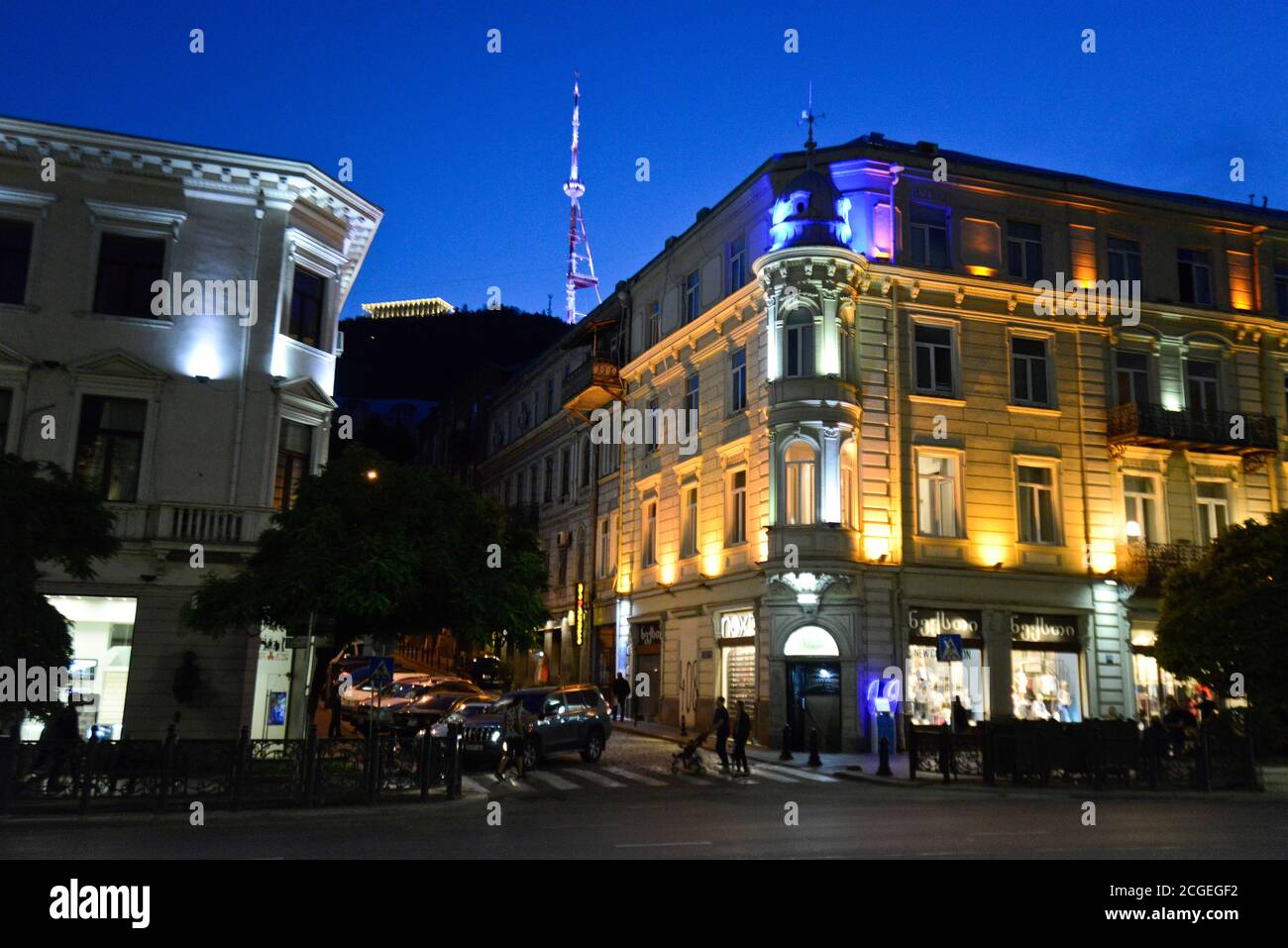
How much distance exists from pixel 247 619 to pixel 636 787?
26.4ft

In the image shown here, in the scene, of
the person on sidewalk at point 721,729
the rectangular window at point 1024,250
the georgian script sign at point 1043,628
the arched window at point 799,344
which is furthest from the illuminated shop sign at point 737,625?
the rectangular window at point 1024,250

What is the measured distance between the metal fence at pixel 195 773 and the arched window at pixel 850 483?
15.1 meters

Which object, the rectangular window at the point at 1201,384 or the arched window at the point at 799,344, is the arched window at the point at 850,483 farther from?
the rectangular window at the point at 1201,384

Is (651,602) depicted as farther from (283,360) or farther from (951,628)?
(283,360)

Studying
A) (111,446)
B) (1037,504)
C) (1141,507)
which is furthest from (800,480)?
(111,446)

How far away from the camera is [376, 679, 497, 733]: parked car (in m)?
28.6

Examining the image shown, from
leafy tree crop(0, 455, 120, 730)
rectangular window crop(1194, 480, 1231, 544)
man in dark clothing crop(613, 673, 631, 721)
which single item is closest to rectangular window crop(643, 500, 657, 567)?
man in dark clothing crop(613, 673, 631, 721)

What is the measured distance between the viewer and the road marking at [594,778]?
21734 mm

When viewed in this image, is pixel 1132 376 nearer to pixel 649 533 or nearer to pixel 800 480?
pixel 800 480

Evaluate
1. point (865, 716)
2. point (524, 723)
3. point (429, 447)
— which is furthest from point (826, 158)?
point (429, 447)

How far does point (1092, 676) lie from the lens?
3100cm

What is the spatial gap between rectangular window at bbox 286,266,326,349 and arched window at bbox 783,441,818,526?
13081mm

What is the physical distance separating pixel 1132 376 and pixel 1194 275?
4.33 metres

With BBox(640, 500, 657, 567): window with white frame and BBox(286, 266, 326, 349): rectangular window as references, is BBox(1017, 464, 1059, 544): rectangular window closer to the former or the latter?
BBox(640, 500, 657, 567): window with white frame
